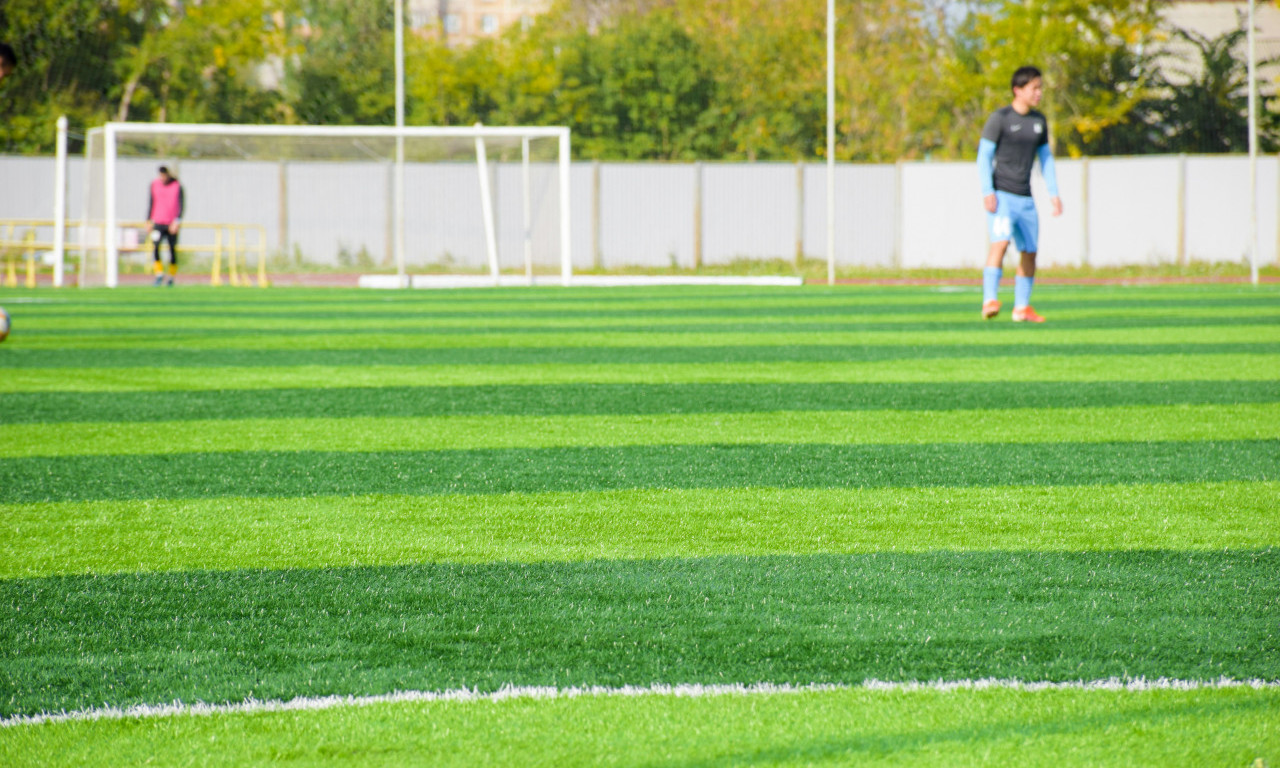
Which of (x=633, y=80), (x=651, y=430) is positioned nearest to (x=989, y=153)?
(x=651, y=430)

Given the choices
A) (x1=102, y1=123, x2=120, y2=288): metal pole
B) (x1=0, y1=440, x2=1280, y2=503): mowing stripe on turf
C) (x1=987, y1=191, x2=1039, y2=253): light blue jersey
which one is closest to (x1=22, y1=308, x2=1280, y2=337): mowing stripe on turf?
(x1=987, y1=191, x2=1039, y2=253): light blue jersey

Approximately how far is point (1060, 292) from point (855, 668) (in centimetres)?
1497

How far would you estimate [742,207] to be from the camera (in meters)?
27.8

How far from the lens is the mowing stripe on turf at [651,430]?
5.39 meters

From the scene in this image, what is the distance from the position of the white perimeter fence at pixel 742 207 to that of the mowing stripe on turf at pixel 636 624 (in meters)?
20.1

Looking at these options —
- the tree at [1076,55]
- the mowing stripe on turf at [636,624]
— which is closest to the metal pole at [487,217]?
the tree at [1076,55]

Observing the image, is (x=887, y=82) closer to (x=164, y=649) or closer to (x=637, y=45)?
(x=637, y=45)

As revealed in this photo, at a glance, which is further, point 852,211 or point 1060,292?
point 852,211

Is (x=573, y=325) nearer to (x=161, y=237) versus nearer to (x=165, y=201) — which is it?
(x=165, y=201)

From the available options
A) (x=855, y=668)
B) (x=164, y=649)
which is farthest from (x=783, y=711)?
(x=164, y=649)

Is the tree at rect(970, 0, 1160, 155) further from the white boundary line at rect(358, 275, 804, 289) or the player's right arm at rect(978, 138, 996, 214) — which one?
the player's right arm at rect(978, 138, 996, 214)

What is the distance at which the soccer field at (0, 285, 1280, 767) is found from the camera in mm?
2283

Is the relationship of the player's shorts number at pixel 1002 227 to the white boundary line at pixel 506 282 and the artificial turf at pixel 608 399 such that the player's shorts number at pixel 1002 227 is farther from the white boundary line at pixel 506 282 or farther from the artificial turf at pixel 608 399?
the white boundary line at pixel 506 282

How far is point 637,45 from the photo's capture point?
120ft
